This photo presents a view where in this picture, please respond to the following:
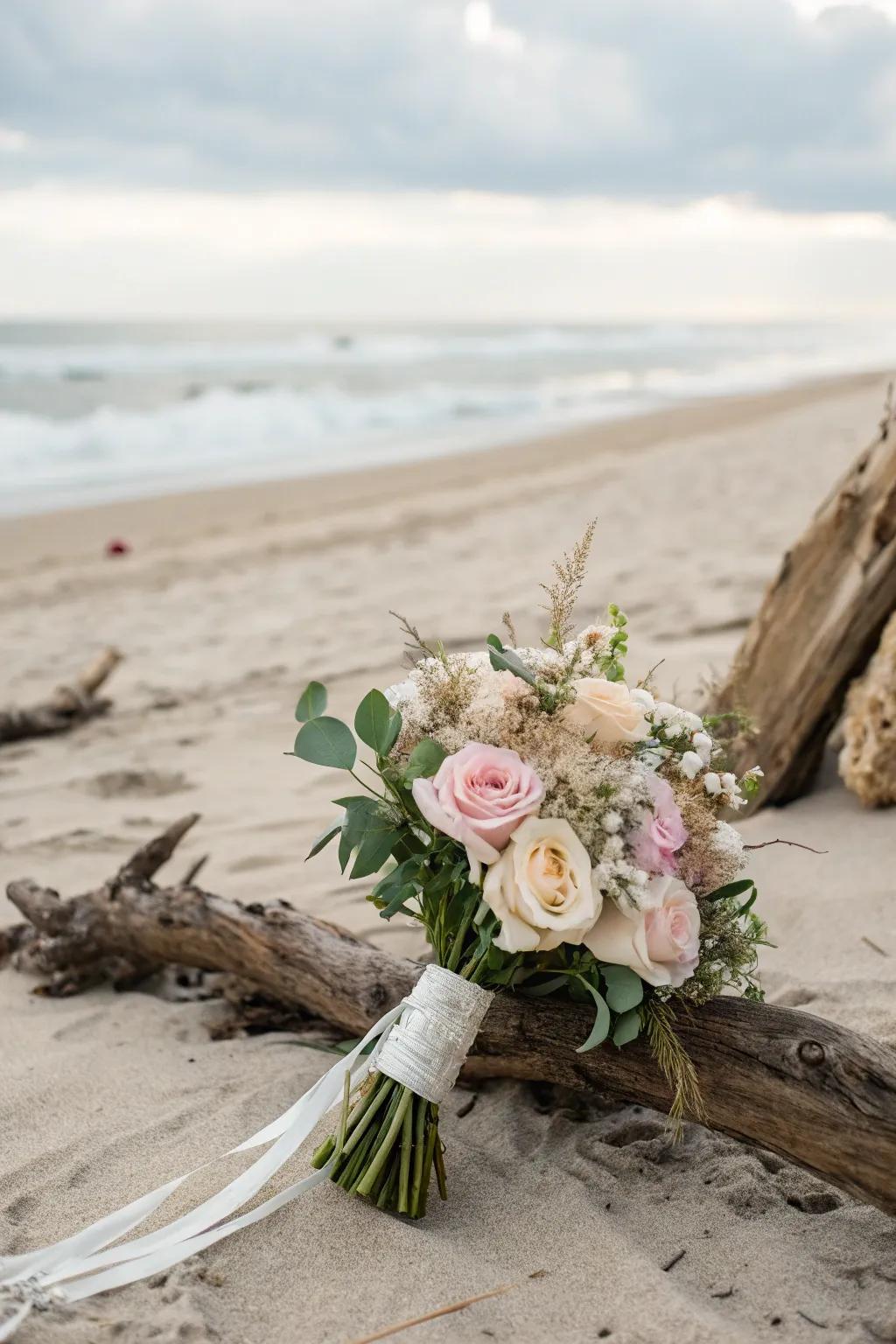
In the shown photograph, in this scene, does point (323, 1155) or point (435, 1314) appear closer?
point (435, 1314)

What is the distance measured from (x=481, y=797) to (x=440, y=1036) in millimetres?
481

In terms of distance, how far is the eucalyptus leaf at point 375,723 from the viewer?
2.06 metres

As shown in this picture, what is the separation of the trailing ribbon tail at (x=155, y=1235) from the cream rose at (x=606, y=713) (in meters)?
0.60

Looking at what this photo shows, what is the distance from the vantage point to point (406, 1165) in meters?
2.07

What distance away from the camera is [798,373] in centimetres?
3036

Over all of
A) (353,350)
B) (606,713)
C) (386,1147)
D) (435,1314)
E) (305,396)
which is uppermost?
(353,350)

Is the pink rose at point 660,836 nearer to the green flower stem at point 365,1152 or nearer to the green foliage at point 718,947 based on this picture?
the green foliage at point 718,947

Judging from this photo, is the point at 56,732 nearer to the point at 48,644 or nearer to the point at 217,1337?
the point at 48,644

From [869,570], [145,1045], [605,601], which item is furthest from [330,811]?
[605,601]

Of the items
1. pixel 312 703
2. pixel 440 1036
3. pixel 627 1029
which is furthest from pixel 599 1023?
pixel 312 703

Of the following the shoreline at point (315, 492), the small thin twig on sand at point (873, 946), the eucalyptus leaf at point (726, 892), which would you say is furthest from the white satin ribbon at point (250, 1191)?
the shoreline at point (315, 492)

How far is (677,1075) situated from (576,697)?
2.12 ft

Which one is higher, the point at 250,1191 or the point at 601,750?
the point at 601,750

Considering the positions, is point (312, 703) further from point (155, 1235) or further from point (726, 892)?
point (155, 1235)
